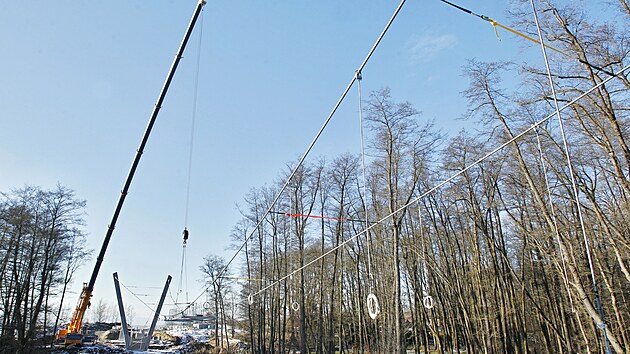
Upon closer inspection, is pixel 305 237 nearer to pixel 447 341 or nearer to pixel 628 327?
pixel 447 341

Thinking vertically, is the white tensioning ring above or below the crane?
below

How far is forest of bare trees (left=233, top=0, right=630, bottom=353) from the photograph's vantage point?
8.27 m

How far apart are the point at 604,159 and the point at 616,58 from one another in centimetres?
220

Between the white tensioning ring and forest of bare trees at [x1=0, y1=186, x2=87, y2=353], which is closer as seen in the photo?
the white tensioning ring

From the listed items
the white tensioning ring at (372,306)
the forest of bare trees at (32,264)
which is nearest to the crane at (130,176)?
the forest of bare trees at (32,264)

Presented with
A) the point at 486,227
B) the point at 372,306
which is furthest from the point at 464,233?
the point at 372,306

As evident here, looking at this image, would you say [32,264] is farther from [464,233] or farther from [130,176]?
[464,233]

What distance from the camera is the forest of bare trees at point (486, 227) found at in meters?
8.27

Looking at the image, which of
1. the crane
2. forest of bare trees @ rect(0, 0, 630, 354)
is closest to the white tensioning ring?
forest of bare trees @ rect(0, 0, 630, 354)

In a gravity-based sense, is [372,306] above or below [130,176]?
below

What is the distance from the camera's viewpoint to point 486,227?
1426 cm

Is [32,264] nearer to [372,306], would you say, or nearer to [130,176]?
[130,176]

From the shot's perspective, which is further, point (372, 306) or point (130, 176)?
point (130, 176)

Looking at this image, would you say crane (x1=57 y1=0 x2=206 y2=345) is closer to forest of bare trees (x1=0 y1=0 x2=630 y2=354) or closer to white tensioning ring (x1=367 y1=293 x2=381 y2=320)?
forest of bare trees (x1=0 y1=0 x2=630 y2=354)
